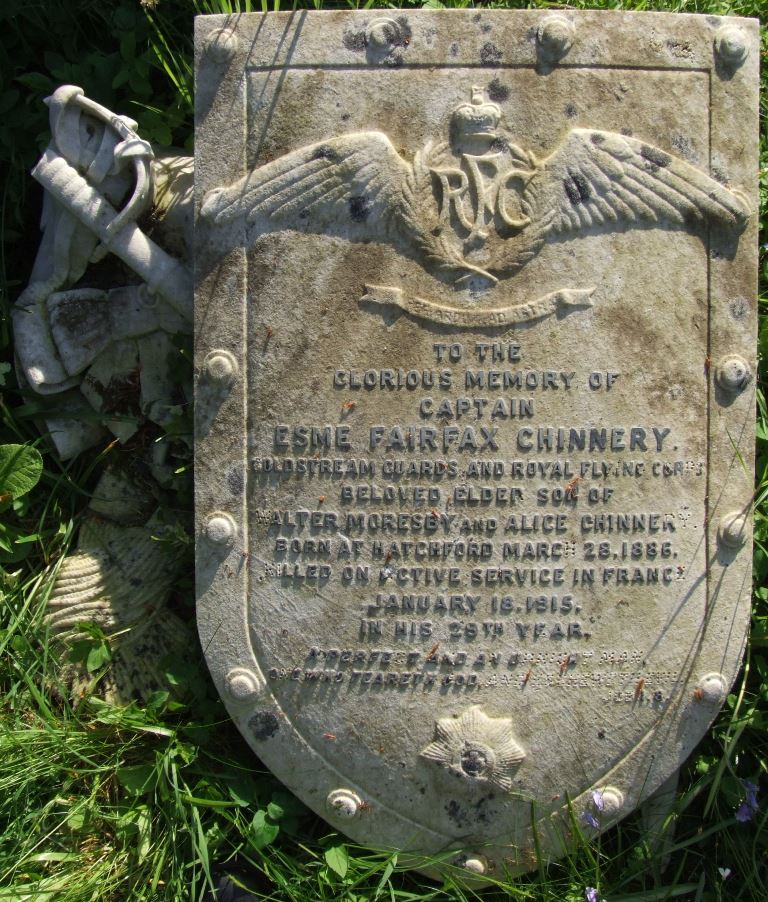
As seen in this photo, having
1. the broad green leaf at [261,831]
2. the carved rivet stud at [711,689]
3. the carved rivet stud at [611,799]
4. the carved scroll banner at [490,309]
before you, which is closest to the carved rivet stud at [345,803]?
the broad green leaf at [261,831]

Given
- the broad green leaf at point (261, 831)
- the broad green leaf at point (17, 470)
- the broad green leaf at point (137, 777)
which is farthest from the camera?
the broad green leaf at point (17, 470)

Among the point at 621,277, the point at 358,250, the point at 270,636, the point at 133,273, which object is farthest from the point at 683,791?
the point at 133,273

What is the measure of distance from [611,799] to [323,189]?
206cm

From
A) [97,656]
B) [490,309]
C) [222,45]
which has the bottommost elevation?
[97,656]

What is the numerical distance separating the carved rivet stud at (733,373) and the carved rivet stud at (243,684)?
5.58 feet

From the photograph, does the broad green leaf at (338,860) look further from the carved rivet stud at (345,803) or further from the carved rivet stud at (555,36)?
the carved rivet stud at (555,36)

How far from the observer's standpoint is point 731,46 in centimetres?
278

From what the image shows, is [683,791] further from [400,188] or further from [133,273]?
[133,273]

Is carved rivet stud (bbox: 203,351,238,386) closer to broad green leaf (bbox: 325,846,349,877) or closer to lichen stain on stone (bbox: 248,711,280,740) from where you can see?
lichen stain on stone (bbox: 248,711,280,740)

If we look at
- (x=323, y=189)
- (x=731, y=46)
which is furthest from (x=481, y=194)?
(x=731, y=46)

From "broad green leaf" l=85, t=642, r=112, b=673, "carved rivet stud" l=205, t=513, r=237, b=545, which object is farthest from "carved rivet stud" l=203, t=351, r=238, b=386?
"broad green leaf" l=85, t=642, r=112, b=673

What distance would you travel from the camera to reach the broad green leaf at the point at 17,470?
3.19m

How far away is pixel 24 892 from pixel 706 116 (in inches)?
125

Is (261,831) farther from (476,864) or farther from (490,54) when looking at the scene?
(490,54)
